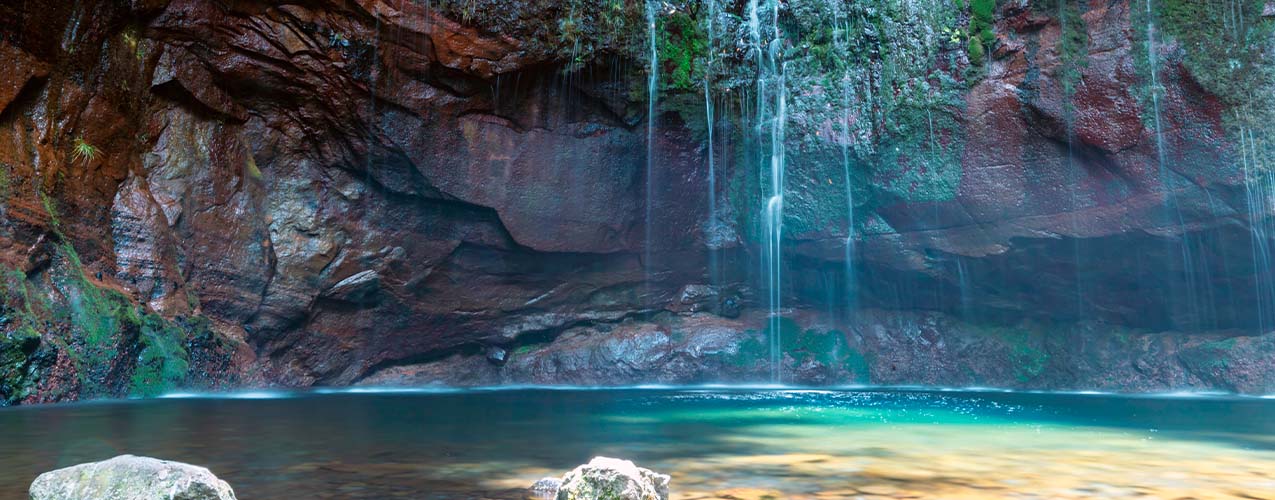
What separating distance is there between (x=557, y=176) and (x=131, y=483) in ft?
37.9

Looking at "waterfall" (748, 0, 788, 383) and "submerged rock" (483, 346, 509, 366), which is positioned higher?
"waterfall" (748, 0, 788, 383)

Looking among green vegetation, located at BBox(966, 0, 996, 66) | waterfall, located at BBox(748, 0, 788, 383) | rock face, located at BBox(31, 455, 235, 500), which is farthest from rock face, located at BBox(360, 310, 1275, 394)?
rock face, located at BBox(31, 455, 235, 500)

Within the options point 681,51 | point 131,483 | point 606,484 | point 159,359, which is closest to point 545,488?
point 606,484

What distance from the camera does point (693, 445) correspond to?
7012 millimetres

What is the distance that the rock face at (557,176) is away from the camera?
12.6 metres

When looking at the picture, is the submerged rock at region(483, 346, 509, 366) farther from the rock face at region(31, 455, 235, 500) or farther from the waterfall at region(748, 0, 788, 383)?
the rock face at region(31, 455, 235, 500)

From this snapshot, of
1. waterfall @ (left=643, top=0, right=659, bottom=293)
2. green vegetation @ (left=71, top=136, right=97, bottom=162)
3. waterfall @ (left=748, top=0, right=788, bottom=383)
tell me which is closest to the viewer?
green vegetation @ (left=71, top=136, right=97, bottom=162)

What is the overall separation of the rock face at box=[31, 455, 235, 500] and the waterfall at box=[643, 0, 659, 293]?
11.4m

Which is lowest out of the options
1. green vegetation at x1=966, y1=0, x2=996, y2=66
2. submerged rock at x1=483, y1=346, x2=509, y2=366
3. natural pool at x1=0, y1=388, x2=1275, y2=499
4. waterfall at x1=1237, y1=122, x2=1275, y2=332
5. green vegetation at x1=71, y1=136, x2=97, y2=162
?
natural pool at x1=0, y1=388, x2=1275, y2=499

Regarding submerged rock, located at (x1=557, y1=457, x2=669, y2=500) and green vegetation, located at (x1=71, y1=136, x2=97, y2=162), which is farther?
green vegetation, located at (x1=71, y1=136, x2=97, y2=162)

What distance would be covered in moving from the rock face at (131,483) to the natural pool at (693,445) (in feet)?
2.94

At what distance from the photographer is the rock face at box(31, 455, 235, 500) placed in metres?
3.73

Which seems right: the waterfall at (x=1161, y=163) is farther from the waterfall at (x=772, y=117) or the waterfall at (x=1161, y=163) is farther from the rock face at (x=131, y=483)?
the rock face at (x=131, y=483)

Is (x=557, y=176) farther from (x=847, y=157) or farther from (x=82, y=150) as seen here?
(x=82, y=150)
